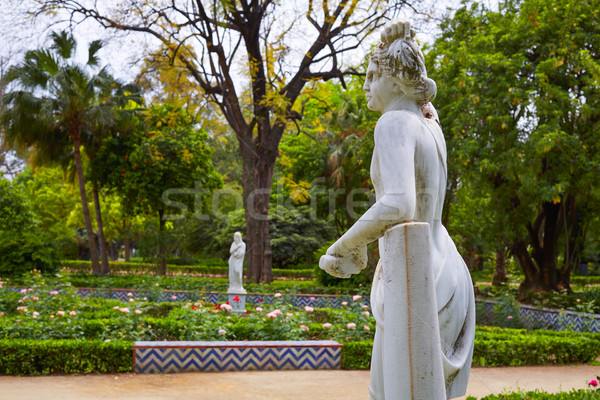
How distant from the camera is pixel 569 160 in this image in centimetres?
1208

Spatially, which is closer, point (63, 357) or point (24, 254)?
point (63, 357)

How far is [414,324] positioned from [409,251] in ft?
0.87

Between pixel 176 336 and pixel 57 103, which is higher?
pixel 57 103

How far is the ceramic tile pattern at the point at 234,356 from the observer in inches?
268

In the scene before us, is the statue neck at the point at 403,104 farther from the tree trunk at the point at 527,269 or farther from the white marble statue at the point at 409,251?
the tree trunk at the point at 527,269

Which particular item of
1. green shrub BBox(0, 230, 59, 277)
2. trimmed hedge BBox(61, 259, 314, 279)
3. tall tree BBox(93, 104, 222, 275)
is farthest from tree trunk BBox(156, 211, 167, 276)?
green shrub BBox(0, 230, 59, 277)

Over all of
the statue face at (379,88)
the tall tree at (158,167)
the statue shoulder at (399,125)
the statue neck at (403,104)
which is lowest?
the statue shoulder at (399,125)

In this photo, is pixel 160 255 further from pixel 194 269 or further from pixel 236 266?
pixel 236 266

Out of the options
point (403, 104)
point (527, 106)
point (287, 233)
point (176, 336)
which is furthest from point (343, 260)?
point (287, 233)

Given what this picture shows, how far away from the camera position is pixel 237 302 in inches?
431

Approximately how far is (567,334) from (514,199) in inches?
283

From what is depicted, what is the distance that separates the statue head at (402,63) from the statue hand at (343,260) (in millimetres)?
694

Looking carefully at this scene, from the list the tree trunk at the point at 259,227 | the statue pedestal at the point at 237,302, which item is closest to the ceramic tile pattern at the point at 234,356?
the statue pedestal at the point at 237,302

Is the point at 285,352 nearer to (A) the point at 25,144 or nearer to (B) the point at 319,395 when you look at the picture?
(B) the point at 319,395
